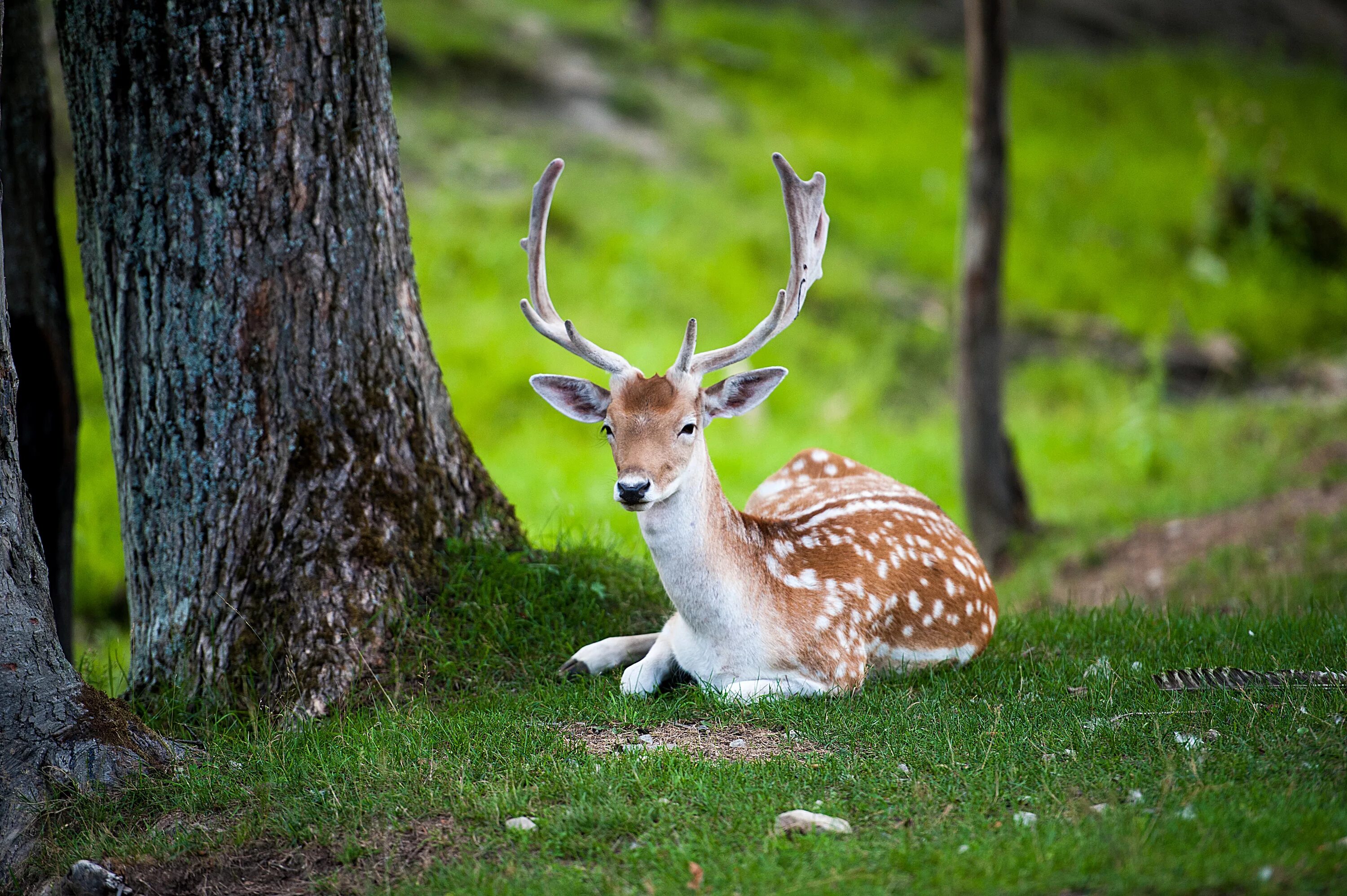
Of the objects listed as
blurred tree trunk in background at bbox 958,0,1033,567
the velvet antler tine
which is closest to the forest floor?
blurred tree trunk in background at bbox 958,0,1033,567

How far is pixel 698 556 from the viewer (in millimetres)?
4699

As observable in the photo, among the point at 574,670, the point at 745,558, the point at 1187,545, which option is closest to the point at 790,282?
the point at 745,558

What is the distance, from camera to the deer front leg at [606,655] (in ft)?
16.5

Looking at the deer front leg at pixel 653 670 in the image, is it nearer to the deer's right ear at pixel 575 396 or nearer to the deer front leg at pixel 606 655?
the deer front leg at pixel 606 655

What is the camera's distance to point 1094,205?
678 inches

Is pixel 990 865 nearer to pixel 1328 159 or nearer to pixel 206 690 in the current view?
pixel 206 690

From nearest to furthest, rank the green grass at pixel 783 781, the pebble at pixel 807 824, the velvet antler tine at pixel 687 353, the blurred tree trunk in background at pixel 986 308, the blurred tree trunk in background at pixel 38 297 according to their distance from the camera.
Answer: the green grass at pixel 783 781
the pebble at pixel 807 824
the velvet antler tine at pixel 687 353
the blurred tree trunk in background at pixel 38 297
the blurred tree trunk in background at pixel 986 308

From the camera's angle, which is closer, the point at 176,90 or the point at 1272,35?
the point at 176,90

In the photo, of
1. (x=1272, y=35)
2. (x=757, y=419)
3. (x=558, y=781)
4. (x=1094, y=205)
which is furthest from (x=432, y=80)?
(x=1272, y=35)

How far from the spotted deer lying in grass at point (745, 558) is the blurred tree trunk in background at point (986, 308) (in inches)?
180

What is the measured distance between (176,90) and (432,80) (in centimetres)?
1157

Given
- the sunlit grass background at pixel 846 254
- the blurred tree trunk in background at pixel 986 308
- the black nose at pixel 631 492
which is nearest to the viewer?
the black nose at pixel 631 492

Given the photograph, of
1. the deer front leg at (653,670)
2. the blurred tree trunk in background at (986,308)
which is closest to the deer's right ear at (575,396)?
the deer front leg at (653,670)

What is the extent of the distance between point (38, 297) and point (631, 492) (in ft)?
10.6
